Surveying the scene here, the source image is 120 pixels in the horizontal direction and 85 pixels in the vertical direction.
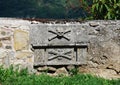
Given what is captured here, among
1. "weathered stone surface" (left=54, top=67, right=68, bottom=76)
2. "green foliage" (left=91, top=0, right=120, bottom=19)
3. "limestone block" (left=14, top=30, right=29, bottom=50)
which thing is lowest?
"weathered stone surface" (left=54, top=67, right=68, bottom=76)

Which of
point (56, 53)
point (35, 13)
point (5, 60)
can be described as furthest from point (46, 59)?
point (35, 13)

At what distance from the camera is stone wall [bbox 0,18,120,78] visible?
7648 millimetres

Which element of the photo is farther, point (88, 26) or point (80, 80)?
point (88, 26)

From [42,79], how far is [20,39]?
86cm

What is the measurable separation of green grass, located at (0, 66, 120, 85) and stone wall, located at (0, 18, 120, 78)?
0.22 meters

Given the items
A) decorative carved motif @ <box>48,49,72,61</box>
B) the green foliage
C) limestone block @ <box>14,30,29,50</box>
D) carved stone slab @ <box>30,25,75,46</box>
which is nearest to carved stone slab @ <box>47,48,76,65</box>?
decorative carved motif @ <box>48,49,72,61</box>

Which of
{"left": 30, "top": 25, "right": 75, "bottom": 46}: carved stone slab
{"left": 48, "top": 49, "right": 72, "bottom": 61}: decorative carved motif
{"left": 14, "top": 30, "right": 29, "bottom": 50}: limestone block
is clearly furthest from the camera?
{"left": 48, "top": 49, "right": 72, "bottom": 61}: decorative carved motif

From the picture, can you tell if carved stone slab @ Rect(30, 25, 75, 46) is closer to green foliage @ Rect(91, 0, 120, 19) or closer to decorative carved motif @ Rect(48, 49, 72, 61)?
decorative carved motif @ Rect(48, 49, 72, 61)

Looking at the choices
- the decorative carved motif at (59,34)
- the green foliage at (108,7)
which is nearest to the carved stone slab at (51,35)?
the decorative carved motif at (59,34)

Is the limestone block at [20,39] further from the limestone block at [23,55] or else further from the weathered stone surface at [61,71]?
the weathered stone surface at [61,71]

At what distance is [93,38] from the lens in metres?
7.96

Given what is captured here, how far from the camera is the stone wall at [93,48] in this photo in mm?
7648

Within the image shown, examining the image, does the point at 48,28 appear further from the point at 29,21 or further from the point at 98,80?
the point at 98,80

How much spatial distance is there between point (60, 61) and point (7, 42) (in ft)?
3.39
